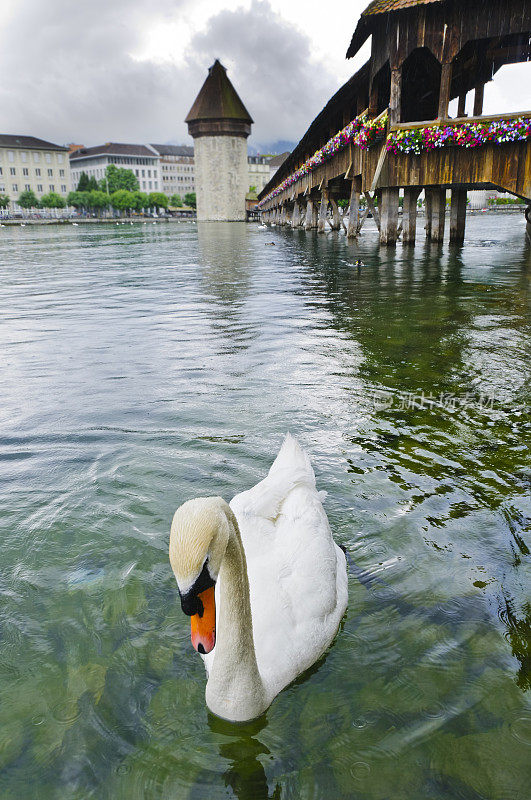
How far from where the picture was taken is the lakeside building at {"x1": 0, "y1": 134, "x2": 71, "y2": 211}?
111 meters

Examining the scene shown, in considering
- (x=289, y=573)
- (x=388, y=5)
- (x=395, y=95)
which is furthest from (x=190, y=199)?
(x=289, y=573)

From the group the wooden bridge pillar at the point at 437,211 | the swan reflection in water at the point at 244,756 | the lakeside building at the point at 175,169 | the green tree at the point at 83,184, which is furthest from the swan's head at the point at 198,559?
the lakeside building at the point at 175,169

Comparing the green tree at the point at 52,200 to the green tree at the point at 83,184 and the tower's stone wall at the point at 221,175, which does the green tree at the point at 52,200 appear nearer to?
the green tree at the point at 83,184

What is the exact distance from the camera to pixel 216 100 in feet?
252

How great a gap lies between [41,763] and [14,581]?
1177 mm

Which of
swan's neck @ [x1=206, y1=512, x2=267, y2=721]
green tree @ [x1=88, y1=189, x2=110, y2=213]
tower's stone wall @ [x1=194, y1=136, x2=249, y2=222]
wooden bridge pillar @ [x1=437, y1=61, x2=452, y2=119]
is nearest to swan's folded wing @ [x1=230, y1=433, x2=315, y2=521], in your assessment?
swan's neck @ [x1=206, y1=512, x2=267, y2=721]

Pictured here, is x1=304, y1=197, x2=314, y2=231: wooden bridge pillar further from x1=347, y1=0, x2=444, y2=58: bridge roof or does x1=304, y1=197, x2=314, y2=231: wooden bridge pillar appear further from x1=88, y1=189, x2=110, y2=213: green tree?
x1=88, y1=189, x2=110, y2=213: green tree

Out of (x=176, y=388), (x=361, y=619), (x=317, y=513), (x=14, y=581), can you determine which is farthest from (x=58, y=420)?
(x=361, y=619)

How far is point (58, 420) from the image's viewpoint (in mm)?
5418

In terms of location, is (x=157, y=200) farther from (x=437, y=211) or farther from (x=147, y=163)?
(x=437, y=211)

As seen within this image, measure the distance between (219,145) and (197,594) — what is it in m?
83.6

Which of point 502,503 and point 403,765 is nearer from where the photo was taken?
point 403,765

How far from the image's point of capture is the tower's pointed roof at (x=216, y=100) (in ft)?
251

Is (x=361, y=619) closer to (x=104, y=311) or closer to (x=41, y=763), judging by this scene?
(x=41, y=763)
